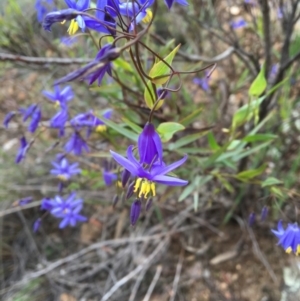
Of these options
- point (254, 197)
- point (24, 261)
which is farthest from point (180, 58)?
point (24, 261)

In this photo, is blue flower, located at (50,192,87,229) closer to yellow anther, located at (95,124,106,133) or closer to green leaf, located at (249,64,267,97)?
yellow anther, located at (95,124,106,133)

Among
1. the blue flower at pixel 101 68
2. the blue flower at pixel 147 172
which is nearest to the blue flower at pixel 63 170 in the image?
the blue flower at pixel 147 172

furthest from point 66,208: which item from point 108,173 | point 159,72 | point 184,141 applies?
point 159,72

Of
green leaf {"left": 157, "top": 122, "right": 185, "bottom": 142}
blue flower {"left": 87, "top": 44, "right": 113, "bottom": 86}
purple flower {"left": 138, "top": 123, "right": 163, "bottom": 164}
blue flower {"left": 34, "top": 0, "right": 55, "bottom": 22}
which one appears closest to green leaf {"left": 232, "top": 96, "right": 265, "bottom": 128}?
green leaf {"left": 157, "top": 122, "right": 185, "bottom": 142}

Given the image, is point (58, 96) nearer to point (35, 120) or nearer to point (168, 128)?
point (35, 120)

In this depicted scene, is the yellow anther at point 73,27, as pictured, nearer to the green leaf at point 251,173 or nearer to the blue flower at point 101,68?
the blue flower at point 101,68

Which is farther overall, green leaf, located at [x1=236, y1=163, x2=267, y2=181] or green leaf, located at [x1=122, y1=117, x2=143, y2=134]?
green leaf, located at [x1=236, y1=163, x2=267, y2=181]

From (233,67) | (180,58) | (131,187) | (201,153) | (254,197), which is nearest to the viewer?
(131,187)

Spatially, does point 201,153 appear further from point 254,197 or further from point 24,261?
point 24,261
